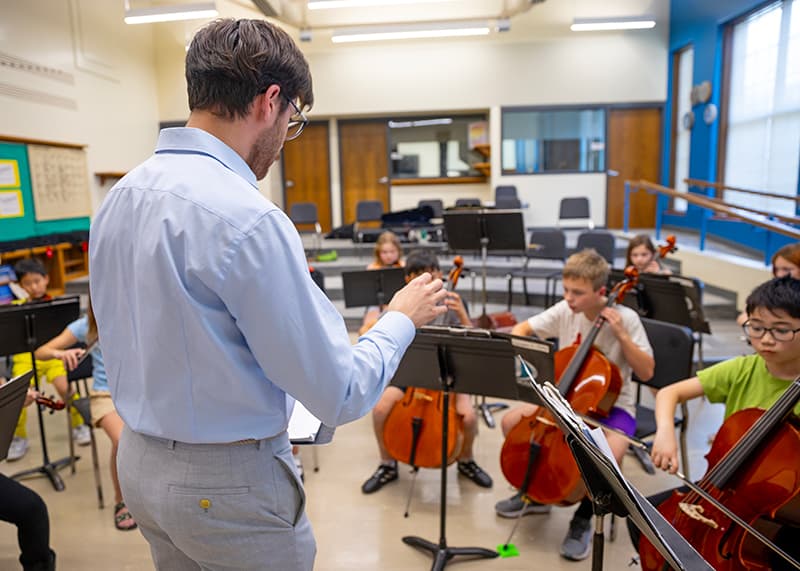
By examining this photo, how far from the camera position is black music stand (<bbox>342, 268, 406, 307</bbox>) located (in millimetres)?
4070

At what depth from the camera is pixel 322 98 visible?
32.4 ft

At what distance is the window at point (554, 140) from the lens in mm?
9742

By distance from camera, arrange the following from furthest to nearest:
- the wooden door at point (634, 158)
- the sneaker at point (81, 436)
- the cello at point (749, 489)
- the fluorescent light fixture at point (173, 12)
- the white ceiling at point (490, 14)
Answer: the wooden door at point (634, 158)
the white ceiling at point (490, 14)
the fluorescent light fixture at point (173, 12)
the sneaker at point (81, 436)
the cello at point (749, 489)

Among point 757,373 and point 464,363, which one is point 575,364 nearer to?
point 464,363

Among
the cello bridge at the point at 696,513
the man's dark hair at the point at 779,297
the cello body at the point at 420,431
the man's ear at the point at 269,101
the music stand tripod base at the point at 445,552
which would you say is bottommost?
the music stand tripod base at the point at 445,552

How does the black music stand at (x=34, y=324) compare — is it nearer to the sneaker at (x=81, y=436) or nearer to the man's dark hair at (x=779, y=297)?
the sneaker at (x=81, y=436)

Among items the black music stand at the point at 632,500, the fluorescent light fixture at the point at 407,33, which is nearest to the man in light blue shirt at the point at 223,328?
the black music stand at the point at 632,500

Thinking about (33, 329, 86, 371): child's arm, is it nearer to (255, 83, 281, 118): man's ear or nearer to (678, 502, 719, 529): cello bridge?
(255, 83, 281, 118): man's ear

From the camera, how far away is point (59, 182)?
23.6 feet

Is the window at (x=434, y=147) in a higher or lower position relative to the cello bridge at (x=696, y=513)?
higher

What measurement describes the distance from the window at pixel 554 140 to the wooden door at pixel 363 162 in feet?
7.05

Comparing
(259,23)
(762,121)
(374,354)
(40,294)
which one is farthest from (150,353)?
(762,121)

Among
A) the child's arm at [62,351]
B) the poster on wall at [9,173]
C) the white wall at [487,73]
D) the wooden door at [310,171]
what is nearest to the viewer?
the child's arm at [62,351]

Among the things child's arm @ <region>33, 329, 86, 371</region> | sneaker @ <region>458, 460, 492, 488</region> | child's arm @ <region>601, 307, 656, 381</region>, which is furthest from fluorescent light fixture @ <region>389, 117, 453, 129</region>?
child's arm @ <region>601, 307, 656, 381</region>
